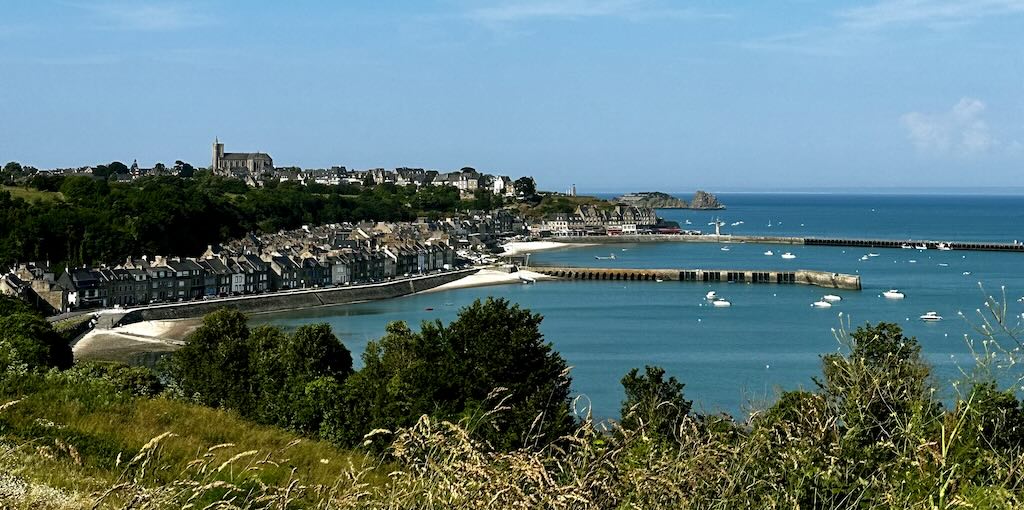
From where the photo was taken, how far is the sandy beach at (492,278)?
4798 centimetres

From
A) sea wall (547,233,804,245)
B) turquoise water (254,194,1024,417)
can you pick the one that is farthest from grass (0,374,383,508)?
sea wall (547,233,804,245)


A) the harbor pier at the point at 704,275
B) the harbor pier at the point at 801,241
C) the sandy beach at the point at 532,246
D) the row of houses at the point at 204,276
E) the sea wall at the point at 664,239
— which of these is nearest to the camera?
the row of houses at the point at 204,276

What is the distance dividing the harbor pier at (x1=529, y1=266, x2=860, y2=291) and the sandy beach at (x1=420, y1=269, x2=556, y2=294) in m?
Result: 1.25

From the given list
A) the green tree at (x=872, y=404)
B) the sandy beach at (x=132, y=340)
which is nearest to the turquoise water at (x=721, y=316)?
the sandy beach at (x=132, y=340)

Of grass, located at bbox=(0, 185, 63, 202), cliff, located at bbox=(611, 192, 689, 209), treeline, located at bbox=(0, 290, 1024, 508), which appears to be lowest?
treeline, located at bbox=(0, 290, 1024, 508)

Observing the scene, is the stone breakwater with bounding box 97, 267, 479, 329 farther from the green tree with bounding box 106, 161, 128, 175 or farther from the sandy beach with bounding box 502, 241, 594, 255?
the green tree with bounding box 106, 161, 128, 175

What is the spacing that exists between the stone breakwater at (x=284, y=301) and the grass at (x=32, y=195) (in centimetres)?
2335

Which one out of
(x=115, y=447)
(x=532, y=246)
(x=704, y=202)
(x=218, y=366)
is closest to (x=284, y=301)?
(x=218, y=366)

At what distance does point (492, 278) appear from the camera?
50656 millimetres

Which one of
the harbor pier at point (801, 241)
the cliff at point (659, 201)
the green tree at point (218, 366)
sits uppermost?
the cliff at point (659, 201)

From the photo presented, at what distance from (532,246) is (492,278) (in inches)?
956

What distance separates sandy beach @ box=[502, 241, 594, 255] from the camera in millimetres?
70144

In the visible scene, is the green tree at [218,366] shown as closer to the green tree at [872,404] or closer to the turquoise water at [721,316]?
the turquoise water at [721,316]

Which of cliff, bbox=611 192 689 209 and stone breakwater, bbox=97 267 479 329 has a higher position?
cliff, bbox=611 192 689 209
